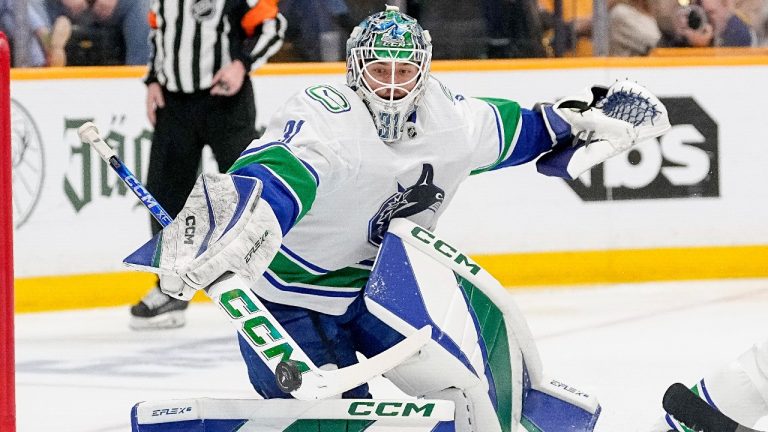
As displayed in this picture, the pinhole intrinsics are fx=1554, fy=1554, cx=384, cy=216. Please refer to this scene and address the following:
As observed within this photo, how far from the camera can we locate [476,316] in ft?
9.16

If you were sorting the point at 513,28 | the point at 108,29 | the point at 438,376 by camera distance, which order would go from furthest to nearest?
the point at 513,28
the point at 108,29
the point at 438,376

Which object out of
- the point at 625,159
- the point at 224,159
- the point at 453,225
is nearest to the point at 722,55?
the point at 625,159

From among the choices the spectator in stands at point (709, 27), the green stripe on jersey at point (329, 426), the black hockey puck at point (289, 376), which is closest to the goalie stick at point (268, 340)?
the black hockey puck at point (289, 376)

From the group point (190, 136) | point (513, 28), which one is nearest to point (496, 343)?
point (190, 136)

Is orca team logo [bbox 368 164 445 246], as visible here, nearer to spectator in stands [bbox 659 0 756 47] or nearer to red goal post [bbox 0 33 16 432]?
red goal post [bbox 0 33 16 432]

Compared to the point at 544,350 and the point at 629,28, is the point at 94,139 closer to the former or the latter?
the point at 544,350

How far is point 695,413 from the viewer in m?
2.86

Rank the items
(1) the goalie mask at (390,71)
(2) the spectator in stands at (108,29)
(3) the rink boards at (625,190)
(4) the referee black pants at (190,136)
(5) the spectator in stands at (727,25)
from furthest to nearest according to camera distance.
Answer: (5) the spectator in stands at (727,25)
(3) the rink boards at (625,190)
(2) the spectator in stands at (108,29)
(4) the referee black pants at (190,136)
(1) the goalie mask at (390,71)

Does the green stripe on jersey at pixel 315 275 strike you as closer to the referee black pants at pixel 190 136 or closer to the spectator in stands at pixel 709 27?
the referee black pants at pixel 190 136

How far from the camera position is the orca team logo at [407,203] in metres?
2.84

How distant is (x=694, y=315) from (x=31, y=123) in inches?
90.9

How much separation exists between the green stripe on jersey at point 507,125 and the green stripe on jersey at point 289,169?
539 millimetres

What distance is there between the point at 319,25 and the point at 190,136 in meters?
0.89

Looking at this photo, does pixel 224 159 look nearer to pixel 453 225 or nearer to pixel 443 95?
pixel 453 225
